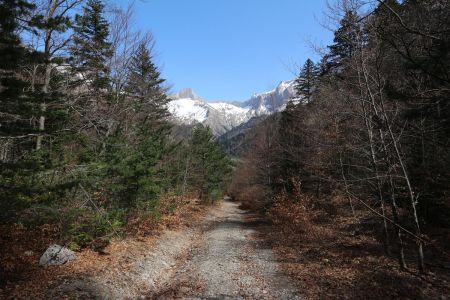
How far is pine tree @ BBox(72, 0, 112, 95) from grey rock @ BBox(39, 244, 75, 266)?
6.88 metres

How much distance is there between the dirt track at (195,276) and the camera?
28.9 ft

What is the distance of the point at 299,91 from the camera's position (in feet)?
112

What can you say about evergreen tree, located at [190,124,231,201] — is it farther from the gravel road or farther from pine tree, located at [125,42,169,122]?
the gravel road

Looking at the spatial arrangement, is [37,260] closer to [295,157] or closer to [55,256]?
[55,256]

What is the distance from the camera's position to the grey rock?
9742mm

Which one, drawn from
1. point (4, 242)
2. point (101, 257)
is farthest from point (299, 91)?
point (4, 242)

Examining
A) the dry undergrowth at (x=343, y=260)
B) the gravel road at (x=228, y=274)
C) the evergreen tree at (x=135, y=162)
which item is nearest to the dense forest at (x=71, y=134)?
the evergreen tree at (x=135, y=162)

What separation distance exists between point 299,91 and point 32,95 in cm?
2876

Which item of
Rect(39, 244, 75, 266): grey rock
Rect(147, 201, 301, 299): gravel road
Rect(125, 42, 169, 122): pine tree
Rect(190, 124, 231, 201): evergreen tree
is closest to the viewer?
Rect(147, 201, 301, 299): gravel road

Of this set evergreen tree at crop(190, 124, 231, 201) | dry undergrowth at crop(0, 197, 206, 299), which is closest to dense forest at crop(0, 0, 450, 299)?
dry undergrowth at crop(0, 197, 206, 299)

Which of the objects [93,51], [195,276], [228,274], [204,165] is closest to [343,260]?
[228,274]

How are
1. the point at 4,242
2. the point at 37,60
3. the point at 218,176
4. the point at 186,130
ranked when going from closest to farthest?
the point at 37,60 → the point at 4,242 → the point at 218,176 → the point at 186,130

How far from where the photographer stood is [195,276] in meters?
10.6

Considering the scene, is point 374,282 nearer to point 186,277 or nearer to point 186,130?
point 186,277
